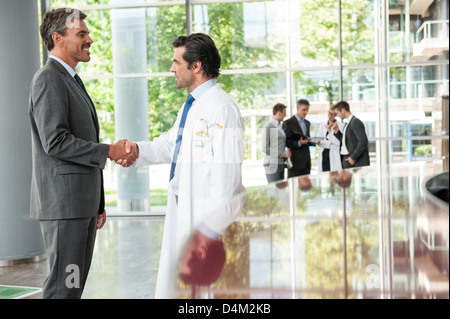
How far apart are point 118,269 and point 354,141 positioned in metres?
3.37

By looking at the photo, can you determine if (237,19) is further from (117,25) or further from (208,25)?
(117,25)

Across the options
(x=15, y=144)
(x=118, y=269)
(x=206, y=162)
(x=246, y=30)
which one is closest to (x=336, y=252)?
(x=206, y=162)

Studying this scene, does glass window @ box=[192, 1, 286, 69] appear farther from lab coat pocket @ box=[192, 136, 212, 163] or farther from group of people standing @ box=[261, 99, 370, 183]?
lab coat pocket @ box=[192, 136, 212, 163]

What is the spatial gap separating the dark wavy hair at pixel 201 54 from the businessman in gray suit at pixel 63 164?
0.47m

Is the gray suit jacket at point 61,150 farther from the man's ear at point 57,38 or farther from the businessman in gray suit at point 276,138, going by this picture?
the businessman in gray suit at point 276,138

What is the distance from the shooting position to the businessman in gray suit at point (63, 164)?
6.59 feet

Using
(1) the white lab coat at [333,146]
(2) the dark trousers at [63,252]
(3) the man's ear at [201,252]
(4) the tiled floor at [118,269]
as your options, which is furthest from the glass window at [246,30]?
(3) the man's ear at [201,252]

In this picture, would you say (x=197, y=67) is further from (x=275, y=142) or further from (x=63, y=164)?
(x=275, y=142)

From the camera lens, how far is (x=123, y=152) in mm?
2340

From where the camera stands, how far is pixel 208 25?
9.32 meters
